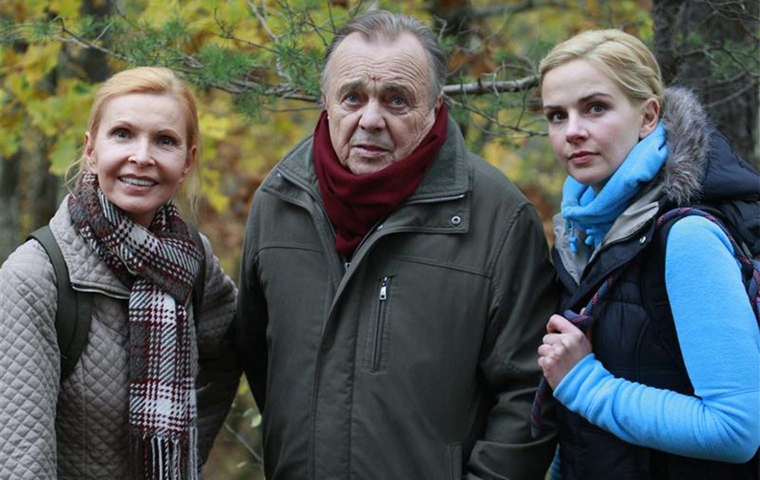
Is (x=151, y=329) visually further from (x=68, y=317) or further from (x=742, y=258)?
(x=742, y=258)

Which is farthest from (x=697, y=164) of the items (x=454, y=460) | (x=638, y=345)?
(x=454, y=460)

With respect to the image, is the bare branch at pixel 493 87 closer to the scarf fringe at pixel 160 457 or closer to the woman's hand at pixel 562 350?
the woman's hand at pixel 562 350

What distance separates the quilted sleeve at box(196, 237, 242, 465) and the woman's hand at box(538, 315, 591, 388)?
1.34 metres

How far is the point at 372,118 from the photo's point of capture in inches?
120

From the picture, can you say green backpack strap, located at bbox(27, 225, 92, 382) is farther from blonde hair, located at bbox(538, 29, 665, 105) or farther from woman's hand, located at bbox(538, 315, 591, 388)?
Answer: blonde hair, located at bbox(538, 29, 665, 105)

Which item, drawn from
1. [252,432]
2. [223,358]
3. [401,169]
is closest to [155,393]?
[223,358]

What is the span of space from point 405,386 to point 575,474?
59 centimetres

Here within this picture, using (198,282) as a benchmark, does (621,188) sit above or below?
above

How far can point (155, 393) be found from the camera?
Result: 116 inches

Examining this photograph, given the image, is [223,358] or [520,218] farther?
[223,358]

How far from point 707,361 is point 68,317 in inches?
73.0

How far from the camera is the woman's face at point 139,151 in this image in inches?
120

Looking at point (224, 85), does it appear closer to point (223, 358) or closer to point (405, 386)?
point (223, 358)

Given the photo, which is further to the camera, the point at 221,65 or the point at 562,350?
the point at 221,65
